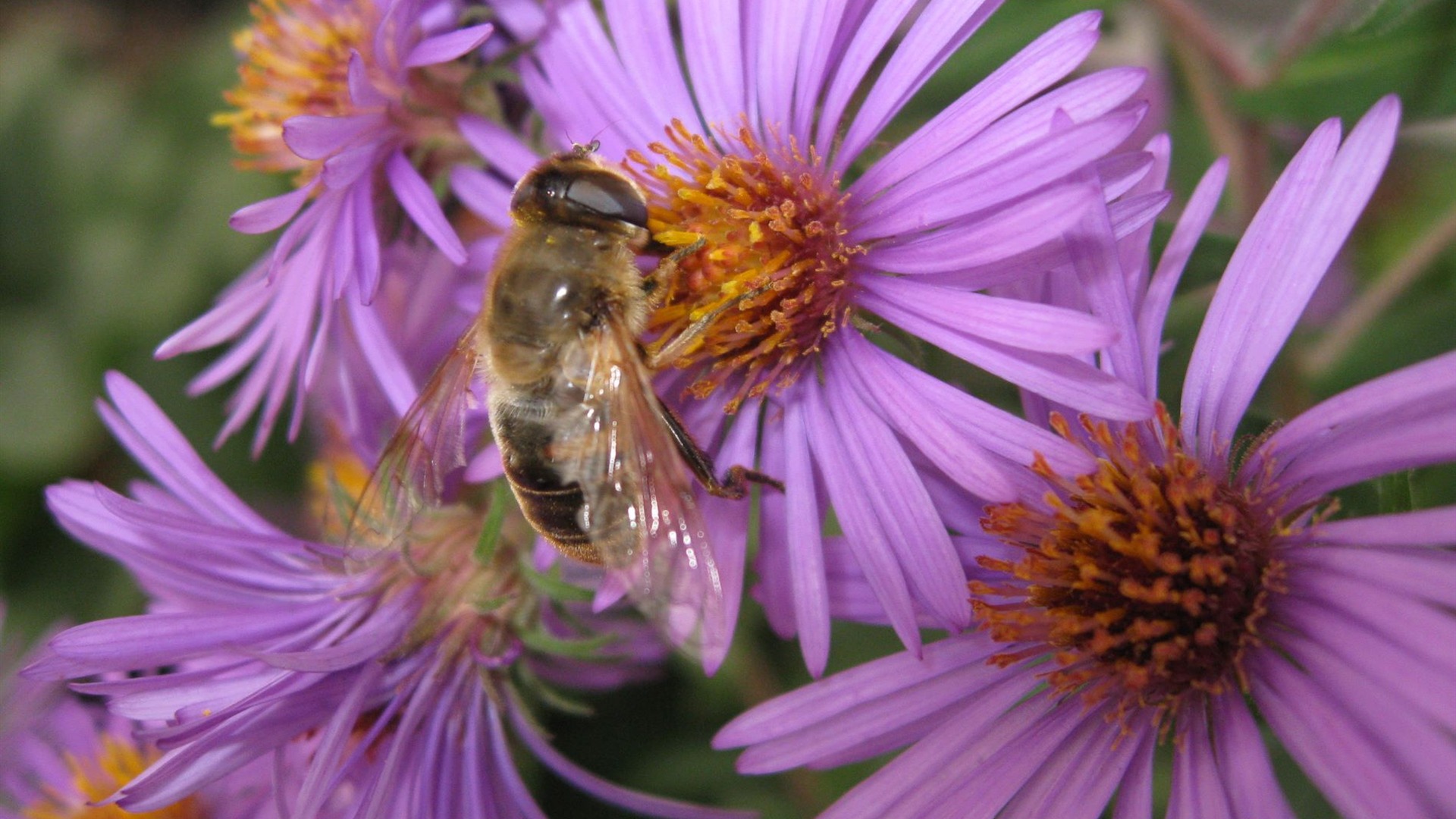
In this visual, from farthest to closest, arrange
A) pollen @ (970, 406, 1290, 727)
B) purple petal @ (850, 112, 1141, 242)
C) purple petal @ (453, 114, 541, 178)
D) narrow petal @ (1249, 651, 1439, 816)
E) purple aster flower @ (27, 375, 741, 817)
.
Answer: purple petal @ (453, 114, 541, 178) < purple aster flower @ (27, 375, 741, 817) < pollen @ (970, 406, 1290, 727) < purple petal @ (850, 112, 1141, 242) < narrow petal @ (1249, 651, 1439, 816)

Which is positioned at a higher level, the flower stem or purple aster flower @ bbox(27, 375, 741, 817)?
the flower stem

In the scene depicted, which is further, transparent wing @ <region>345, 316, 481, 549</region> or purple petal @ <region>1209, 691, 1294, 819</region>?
transparent wing @ <region>345, 316, 481, 549</region>

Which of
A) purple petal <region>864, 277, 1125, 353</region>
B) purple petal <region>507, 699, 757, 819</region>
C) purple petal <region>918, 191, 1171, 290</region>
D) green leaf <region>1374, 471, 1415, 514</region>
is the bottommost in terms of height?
purple petal <region>507, 699, 757, 819</region>

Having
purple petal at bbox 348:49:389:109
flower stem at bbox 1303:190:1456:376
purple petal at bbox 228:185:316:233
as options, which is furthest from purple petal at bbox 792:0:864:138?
flower stem at bbox 1303:190:1456:376

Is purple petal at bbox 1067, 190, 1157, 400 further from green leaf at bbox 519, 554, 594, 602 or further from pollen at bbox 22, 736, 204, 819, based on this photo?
pollen at bbox 22, 736, 204, 819

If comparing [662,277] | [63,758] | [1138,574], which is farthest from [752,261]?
[63,758]

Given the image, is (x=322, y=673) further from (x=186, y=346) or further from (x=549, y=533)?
(x=186, y=346)

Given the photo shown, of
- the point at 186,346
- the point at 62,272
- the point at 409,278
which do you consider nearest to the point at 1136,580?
the point at 409,278
